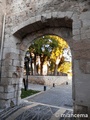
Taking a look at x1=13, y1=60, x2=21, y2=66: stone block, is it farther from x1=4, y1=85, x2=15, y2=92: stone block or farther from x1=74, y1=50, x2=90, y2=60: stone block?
x1=74, y1=50, x2=90, y2=60: stone block

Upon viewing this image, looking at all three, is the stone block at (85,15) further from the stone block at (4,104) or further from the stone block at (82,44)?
the stone block at (4,104)

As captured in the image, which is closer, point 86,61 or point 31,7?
point 86,61

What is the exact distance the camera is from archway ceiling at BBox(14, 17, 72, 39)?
355 centimetres

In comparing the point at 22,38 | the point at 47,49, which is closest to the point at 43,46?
the point at 47,49

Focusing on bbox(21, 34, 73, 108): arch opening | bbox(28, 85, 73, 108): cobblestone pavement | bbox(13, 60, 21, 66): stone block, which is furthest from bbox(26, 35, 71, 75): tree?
bbox(13, 60, 21, 66): stone block

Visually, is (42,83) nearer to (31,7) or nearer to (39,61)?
(39,61)

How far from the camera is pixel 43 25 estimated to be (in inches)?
155

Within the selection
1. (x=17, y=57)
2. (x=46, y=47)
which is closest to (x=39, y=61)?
(x=46, y=47)

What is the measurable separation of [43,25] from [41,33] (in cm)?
35

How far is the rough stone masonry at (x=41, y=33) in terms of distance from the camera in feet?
9.28

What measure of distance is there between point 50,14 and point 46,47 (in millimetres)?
10868

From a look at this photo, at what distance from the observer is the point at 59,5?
3.48 m

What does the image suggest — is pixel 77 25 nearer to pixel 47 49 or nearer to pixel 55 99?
pixel 55 99

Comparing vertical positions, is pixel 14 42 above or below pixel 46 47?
below
